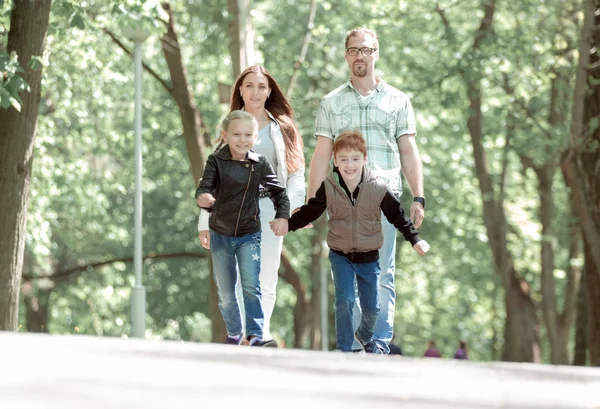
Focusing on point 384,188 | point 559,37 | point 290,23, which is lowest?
point 384,188

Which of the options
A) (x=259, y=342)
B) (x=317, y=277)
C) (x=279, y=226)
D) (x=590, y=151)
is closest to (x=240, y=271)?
(x=279, y=226)

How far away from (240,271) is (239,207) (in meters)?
0.43

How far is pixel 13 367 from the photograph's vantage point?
3355mm

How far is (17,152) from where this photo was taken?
11562mm

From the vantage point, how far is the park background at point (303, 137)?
15281 mm

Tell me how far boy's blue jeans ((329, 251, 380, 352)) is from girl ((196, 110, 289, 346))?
51 centimetres

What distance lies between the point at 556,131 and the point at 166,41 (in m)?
6.28

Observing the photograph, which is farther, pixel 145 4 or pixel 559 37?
pixel 559 37

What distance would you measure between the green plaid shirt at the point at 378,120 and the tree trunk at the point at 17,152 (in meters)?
4.23

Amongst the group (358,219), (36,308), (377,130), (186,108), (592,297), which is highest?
(186,108)

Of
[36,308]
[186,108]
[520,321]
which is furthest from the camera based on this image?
[36,308]

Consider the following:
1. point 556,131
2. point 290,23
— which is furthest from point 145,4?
point 290,23

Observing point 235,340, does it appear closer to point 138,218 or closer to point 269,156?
point 269,156

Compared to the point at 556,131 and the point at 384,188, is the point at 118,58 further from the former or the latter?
the point at 384,188
